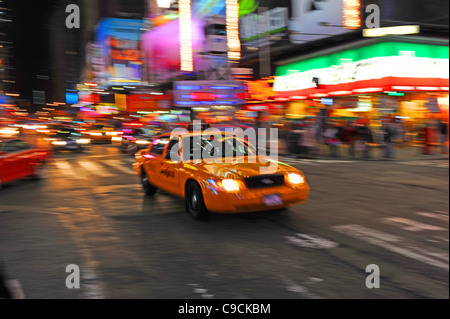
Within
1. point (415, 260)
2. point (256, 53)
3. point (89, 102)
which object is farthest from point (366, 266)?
point (89, 102)

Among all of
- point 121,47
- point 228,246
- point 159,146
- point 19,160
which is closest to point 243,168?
point 228,246

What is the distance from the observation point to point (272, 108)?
28281 millimetres

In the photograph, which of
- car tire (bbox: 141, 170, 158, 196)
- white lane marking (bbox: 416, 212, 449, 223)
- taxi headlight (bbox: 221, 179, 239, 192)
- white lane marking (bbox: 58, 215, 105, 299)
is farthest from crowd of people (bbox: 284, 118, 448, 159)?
white lane marking (bbox: 58, 215, 105, 299)

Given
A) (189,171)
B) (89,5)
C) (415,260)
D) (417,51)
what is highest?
(89,5)

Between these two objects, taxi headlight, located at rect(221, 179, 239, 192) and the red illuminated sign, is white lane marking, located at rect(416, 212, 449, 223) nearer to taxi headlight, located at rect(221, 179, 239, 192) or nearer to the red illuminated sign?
taxi headlight, located at rect(221, 179, 239, 192)

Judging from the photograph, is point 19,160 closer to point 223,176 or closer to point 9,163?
point 9,163

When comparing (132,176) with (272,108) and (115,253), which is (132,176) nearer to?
(115,253)

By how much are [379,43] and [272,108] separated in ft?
31.6

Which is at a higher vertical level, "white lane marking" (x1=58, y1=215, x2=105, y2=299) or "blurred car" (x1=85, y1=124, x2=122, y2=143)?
"blurred car" (x1=85, y1=124, x2=122, y2=143)

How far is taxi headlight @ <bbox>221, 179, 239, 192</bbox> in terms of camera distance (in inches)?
247

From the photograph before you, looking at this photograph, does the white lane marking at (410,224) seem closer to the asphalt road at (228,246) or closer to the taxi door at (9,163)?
the asphalt road at (228,246)

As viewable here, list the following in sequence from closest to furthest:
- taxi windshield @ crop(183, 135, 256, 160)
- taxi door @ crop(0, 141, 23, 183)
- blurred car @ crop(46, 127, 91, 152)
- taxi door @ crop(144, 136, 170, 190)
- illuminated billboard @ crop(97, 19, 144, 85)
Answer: taxi windshield @ crop(183, 135, 256, 160) < taxi door @ crop(144, 136, 170, 190) < taxi door @ crop(0, 141, 23, 183) < blurred car @ crop(46, 127, 91, 152) < illuminated billboard @ crop(97, 19, 144, 85)

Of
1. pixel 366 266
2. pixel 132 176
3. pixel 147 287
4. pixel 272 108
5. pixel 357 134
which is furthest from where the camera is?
pixel 272 108

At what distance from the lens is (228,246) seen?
543 cm
